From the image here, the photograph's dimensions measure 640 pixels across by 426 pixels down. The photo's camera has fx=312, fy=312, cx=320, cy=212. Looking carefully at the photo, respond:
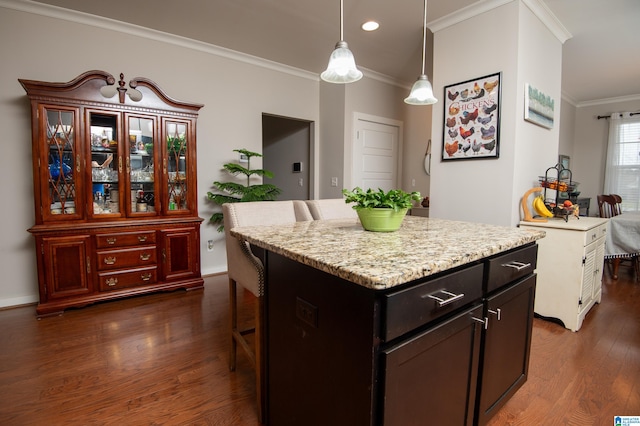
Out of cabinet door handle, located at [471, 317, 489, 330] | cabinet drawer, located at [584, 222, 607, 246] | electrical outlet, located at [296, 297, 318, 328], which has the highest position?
cabinet drawer, located at [584, 222, 607, 246]

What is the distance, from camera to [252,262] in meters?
1.48

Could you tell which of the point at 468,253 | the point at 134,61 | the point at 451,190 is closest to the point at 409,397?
the point at 468,253

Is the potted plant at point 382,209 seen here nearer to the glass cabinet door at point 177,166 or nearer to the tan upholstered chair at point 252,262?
the tan upholstered chair at point 252,262

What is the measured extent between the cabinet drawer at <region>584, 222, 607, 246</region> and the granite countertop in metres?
1.25

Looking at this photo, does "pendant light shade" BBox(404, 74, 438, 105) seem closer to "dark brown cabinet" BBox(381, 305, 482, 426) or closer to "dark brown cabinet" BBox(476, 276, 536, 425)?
"dark brown cabinet" BBox(476, 276, 536, 425)

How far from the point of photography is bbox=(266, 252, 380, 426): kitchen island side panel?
80 centimetres

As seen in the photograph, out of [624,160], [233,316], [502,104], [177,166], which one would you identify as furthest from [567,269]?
[624,160]

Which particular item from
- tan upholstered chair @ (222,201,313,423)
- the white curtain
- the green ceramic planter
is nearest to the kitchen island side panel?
tan upholstered chair @ (222,201,313,423)

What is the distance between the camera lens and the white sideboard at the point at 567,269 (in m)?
2.29

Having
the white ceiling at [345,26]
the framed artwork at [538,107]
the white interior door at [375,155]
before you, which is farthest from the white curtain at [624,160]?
the white interior door at [375,155]

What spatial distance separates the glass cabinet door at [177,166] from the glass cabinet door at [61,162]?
2.35 feet

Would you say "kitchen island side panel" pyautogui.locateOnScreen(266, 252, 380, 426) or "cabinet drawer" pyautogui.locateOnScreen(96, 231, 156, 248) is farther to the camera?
"cabinet drawer" pyautogui.locateOnScreen(96, 231, 156, 248)

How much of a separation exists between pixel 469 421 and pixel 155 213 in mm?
2935

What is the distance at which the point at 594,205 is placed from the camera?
5723 millimetres
